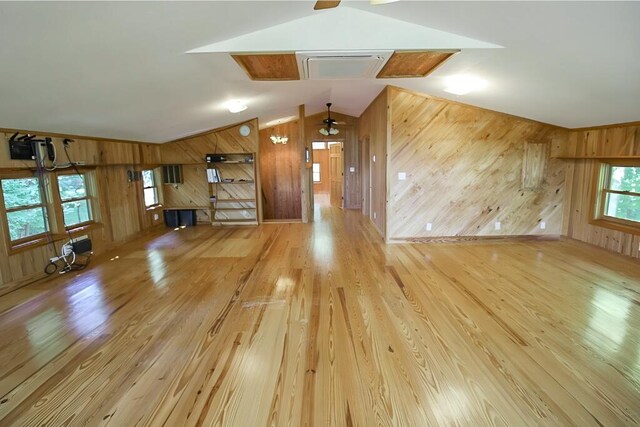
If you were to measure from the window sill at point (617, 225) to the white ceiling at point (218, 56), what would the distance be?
158cm

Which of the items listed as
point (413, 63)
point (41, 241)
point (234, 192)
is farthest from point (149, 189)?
point (413, 63)

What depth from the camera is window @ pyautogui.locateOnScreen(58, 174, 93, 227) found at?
448cm

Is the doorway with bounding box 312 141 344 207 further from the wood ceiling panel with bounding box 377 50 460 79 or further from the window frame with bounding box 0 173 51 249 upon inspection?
the window frame with bounding box 0 173 51 249

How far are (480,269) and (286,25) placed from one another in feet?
12.2

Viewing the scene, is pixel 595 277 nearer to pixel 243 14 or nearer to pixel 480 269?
pixel 480 269

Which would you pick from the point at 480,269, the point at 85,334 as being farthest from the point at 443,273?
the point at 85,334

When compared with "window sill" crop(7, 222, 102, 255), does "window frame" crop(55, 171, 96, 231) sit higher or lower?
higher

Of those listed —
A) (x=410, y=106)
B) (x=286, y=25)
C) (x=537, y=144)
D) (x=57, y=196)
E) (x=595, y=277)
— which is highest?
(x=286, y=25)

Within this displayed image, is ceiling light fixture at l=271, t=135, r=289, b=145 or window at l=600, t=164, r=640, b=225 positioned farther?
ceiling light fixture at l=271, t=135, r=289, b=145

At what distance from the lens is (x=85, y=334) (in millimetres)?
2590

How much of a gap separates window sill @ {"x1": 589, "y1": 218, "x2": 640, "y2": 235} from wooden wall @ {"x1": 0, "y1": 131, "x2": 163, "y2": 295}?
8047 millimetres

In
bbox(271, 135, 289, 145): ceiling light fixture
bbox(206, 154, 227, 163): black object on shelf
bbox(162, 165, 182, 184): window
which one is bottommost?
bbox(162, 165, 182, 184): window

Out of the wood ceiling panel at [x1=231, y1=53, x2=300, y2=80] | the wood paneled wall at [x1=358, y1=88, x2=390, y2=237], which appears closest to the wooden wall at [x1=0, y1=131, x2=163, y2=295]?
the wood ceiling panel at [x1=231, y1=53, x2=300, y2=80]

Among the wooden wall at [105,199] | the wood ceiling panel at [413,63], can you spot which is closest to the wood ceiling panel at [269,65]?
the wood ceiling panel at [413,63]
